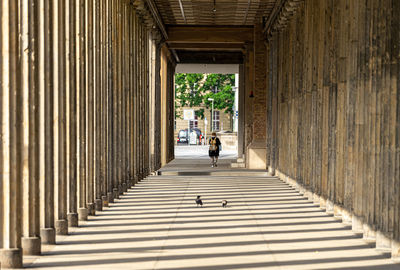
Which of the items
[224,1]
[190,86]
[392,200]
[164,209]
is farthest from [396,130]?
[190,86]

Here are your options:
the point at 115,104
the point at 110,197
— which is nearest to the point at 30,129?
the point at 110,197

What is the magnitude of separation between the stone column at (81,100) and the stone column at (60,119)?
1389mm

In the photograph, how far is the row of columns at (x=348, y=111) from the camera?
862cm

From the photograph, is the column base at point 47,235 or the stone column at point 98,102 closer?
the column base at point 47,235

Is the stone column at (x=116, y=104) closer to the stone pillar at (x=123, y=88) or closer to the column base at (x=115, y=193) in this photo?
the column base at (x=115, y=193)

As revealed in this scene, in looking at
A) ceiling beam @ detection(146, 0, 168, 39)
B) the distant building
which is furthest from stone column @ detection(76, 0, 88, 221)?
the distant building

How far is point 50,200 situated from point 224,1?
1485 centimetres

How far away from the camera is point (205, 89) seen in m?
72.8

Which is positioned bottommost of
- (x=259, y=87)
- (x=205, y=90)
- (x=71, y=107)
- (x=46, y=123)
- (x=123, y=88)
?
(x=46, y=123)

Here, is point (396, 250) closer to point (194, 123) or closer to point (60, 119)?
point (60, 119)

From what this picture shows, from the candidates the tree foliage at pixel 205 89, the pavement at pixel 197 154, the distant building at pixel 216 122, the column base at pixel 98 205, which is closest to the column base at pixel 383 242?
the column base at pixel 98 205

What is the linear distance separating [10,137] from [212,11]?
17569 mm

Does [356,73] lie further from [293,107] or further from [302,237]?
[293,107]

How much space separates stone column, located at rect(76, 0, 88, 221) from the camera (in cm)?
1145
